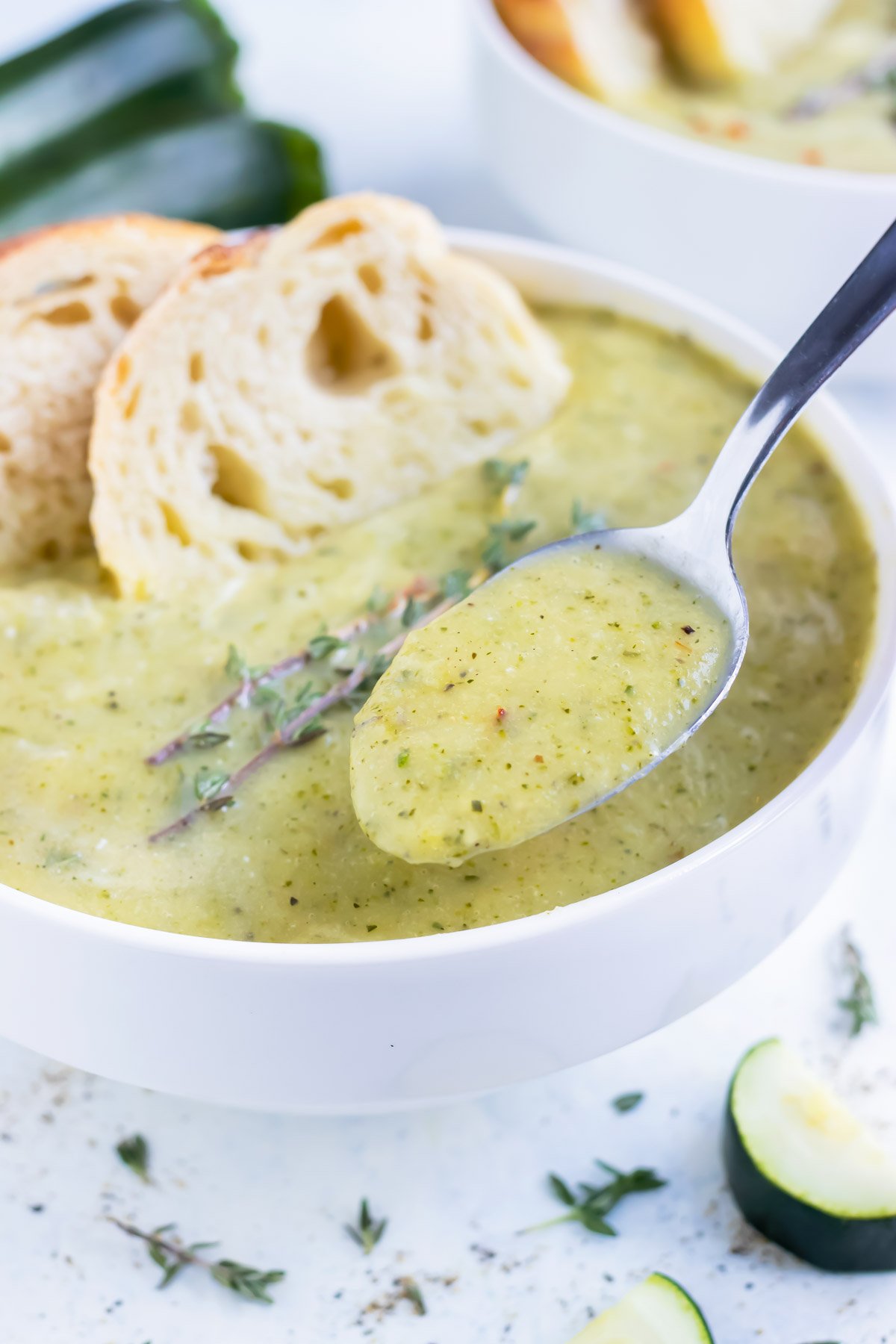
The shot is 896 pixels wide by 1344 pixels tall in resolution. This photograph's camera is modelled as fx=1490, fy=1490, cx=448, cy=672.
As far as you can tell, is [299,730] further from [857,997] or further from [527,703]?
[857,997]

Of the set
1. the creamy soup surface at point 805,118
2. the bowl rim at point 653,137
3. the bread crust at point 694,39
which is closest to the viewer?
the bowl rim at point 653,137

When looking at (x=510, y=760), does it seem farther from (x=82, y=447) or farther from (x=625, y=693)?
(x=82, y=447)

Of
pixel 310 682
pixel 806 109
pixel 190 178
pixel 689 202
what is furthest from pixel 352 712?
pixel 806 109

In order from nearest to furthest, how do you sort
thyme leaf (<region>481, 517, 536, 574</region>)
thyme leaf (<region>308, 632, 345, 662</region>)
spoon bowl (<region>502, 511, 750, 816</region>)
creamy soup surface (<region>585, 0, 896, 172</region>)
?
spoon bowl (<region>502, 511, 750, 816</region>) → thyme leaf (<region>308, 632, 345, 662</region>) → thyme leaf (<region>481, 517, 536, 574</region>) → creamy soup surface (<region>585, 0, 896, 172</region>)

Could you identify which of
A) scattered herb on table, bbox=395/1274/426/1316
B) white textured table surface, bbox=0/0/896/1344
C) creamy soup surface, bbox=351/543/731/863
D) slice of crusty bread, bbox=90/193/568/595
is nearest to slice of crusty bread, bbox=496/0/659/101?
slice of crusty bread, bbox=90/193/568/595

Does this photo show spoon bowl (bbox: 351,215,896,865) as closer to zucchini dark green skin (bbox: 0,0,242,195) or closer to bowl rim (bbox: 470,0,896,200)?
bowl rim (bbox: 470,0,896,200)

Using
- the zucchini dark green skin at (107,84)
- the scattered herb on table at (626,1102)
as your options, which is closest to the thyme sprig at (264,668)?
the scattered herb on table at (626,1102)

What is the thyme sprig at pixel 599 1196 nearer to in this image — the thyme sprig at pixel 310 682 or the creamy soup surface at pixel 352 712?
the creamy soup surface at pixel 352 712

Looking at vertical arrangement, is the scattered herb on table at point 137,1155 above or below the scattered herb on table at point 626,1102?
above
